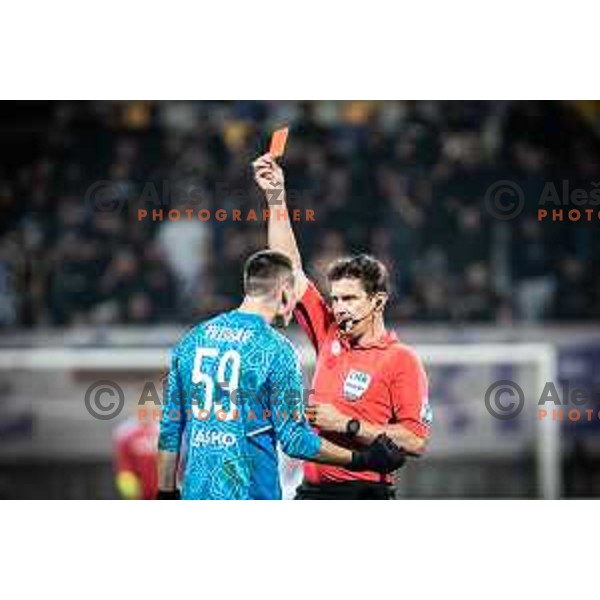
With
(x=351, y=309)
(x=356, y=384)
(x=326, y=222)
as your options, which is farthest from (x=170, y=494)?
(x=326, y=222)

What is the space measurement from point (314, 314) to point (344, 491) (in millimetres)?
1020

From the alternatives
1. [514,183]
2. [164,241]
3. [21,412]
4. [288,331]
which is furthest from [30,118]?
[514,183]

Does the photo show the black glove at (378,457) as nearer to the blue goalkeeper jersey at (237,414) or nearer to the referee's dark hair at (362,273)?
the blue goalkeeper jersey at (237,414)

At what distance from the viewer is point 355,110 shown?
863 cm

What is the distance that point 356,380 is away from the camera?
6664 millimetres

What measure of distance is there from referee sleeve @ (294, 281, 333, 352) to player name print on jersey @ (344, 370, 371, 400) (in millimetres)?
328

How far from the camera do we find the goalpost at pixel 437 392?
328 inches

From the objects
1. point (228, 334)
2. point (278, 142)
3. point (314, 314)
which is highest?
point (278, 142)

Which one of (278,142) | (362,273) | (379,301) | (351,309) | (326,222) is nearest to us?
(351,309)

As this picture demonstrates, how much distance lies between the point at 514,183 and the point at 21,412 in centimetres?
364

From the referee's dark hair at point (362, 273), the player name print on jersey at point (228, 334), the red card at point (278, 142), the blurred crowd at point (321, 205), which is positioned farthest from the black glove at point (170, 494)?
the red card at point (278, 142)

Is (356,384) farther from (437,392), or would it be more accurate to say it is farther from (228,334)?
(437,392)

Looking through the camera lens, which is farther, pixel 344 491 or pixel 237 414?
pixel 344 491
